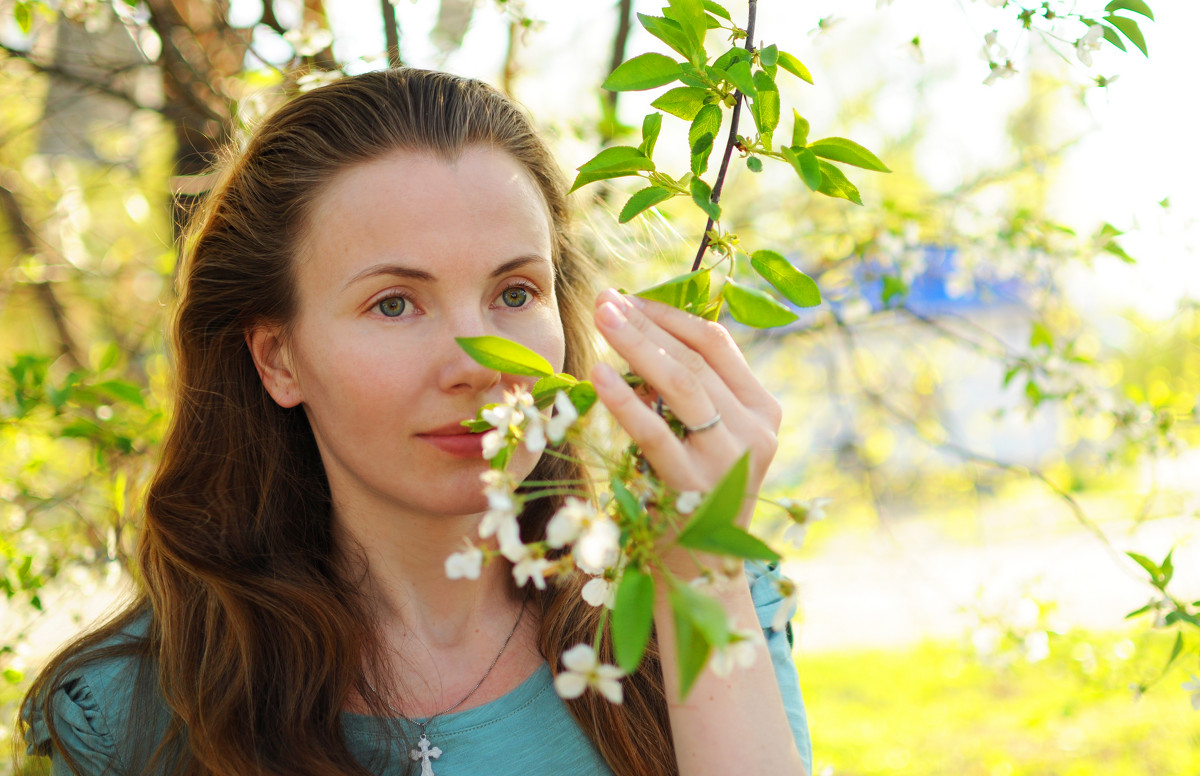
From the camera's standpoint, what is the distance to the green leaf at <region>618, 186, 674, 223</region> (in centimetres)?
92

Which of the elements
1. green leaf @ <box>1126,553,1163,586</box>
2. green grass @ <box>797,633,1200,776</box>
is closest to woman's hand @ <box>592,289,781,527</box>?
green leaf @ <box>1126,553,1163,586</box>

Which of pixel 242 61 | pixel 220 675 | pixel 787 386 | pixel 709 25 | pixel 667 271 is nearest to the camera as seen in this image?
pixel 709 25

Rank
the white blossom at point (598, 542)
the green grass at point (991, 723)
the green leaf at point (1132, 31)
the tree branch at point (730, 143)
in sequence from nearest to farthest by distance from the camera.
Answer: the white blossom at point (598, 542)
the tree branch at point (730, 143)
the green leaf at point (1132, 31)
the green grass at point (991, 723)

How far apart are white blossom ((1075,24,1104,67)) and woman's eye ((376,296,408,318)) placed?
0.89 meters

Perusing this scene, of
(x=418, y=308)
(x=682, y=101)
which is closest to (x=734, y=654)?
(x=682, y=101)

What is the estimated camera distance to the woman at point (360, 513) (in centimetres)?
130

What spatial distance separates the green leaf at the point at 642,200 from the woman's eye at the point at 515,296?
47 centimetres

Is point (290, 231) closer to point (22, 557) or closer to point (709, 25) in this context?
point (709, 25)

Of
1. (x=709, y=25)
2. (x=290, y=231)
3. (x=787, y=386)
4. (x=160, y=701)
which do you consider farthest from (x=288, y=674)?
(x=787, y=386)

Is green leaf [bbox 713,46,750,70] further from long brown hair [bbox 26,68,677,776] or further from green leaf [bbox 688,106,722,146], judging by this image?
long brown hair [bbox 26,68,677,776]

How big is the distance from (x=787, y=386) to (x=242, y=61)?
3.14 meters

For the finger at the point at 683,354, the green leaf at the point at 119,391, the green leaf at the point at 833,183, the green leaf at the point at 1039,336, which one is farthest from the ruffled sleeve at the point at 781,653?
the green leaf at the point at 119,391

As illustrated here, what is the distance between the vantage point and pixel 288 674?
146cm

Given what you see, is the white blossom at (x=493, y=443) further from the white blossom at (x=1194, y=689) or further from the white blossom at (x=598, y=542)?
the white blossom at (x=1194, y=689)
